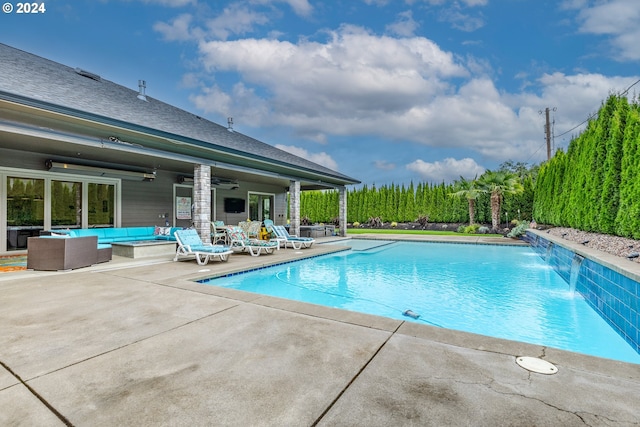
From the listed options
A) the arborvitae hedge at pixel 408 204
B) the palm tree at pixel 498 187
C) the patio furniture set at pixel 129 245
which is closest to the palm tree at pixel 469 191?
the palm tree at pixel 498 187

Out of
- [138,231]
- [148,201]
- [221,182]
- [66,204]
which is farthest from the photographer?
[221,182]

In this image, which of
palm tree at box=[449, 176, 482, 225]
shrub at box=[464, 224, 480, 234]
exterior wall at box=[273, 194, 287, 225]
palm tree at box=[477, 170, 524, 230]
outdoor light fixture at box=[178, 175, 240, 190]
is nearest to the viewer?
outdoor light fixture at box=[178, 175, 240, 190]

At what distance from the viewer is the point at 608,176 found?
7.98 metres

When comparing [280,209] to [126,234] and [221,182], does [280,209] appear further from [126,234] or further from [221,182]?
[126,234]

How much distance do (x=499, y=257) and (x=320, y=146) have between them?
2818 centimetres

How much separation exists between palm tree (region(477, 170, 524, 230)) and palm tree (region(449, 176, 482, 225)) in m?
0.71

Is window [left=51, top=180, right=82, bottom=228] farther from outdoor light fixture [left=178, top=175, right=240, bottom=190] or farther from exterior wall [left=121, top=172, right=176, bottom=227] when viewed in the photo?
→ outdoor light fixture [left=178, top=175, right=240, bottom=190]

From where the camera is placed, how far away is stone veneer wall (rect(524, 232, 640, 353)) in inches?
157

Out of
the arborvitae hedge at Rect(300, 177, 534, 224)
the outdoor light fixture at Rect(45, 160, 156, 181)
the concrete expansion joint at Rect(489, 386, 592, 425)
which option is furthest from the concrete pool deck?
the arborvitae hedge at Rect(300, 177, 534, 224)

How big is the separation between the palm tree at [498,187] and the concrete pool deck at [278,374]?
19.8 metres

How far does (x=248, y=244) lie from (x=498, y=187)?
56.5ft

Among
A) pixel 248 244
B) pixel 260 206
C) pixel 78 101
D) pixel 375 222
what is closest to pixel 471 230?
pixel 375 222

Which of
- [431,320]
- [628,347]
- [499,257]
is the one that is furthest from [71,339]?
[499,257]

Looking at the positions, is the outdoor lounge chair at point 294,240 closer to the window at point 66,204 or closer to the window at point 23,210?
the window at point 66,204
